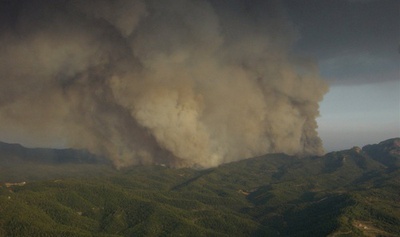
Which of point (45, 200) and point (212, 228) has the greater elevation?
point (45, 200)

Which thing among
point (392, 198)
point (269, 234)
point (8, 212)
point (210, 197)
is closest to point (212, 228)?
point (269, 234)

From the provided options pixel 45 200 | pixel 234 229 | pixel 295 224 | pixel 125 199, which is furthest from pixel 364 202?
pixel 45 200

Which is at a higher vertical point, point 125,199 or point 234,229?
point 125,199

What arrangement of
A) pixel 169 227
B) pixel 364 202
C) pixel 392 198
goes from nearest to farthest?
pixel 169 227 < pixel 364 202 < pixel 392 198

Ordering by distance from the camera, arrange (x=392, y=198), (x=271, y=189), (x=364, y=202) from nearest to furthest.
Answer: (x=364, y=202), (x=392, y=198), (x=271, y=189)

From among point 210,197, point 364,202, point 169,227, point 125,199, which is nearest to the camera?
point 169,227

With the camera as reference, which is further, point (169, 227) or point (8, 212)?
point (169, 227)

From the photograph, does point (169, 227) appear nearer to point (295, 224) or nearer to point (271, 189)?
point (295, 224)

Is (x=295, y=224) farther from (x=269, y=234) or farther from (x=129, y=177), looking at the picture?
(x=129, y=177)

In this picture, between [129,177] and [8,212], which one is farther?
[129,177]
